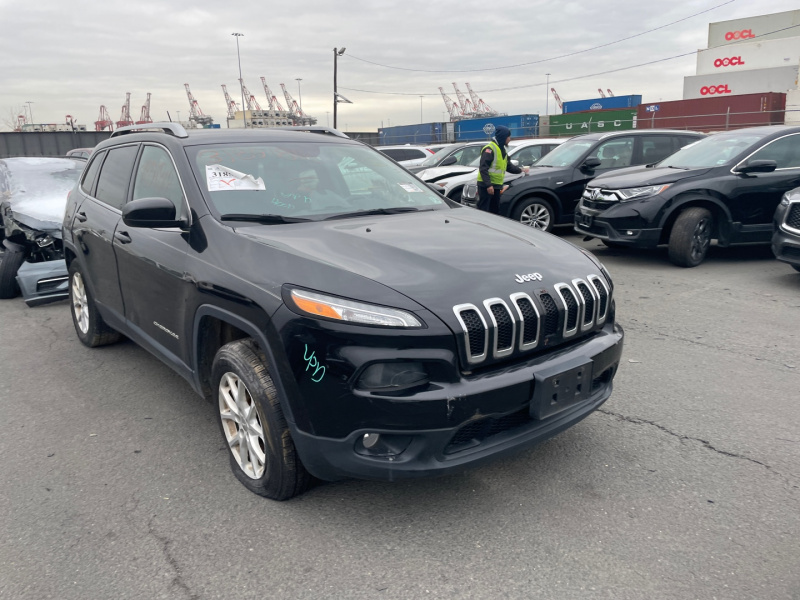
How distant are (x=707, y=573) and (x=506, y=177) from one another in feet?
25.5

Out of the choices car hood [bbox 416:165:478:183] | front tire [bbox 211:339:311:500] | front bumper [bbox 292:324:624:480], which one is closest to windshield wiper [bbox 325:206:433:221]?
front tire [bbox 211:339:311:500]

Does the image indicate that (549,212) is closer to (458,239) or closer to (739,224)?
(739,224)

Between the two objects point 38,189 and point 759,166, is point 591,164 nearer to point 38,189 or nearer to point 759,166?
point 759,166

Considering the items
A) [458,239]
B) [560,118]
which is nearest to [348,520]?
[458,239]

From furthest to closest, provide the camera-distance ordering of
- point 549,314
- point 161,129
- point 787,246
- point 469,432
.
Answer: point 787,246, point 161,129, point 549,314, point 469,432

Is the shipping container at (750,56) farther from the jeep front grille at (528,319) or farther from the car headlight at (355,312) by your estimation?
the car headlight at (355,312)

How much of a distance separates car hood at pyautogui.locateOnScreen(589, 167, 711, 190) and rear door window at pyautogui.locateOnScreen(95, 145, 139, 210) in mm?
5770

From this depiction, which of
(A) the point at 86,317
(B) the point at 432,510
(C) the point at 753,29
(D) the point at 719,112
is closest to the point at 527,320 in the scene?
(B) the point at 432,510

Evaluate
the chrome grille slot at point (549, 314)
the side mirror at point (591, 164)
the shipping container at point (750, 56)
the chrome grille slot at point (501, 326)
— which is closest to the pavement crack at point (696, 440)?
the chrome grille slot at point (549, 314)

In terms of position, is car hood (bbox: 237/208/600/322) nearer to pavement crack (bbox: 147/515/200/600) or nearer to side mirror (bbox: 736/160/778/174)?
pavement crack (bbox: 147/515/200/600)

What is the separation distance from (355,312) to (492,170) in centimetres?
692

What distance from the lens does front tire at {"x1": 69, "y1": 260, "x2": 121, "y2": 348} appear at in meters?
4.98

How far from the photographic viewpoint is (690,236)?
24.8ft

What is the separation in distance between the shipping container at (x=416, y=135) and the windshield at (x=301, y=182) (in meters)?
40.4
